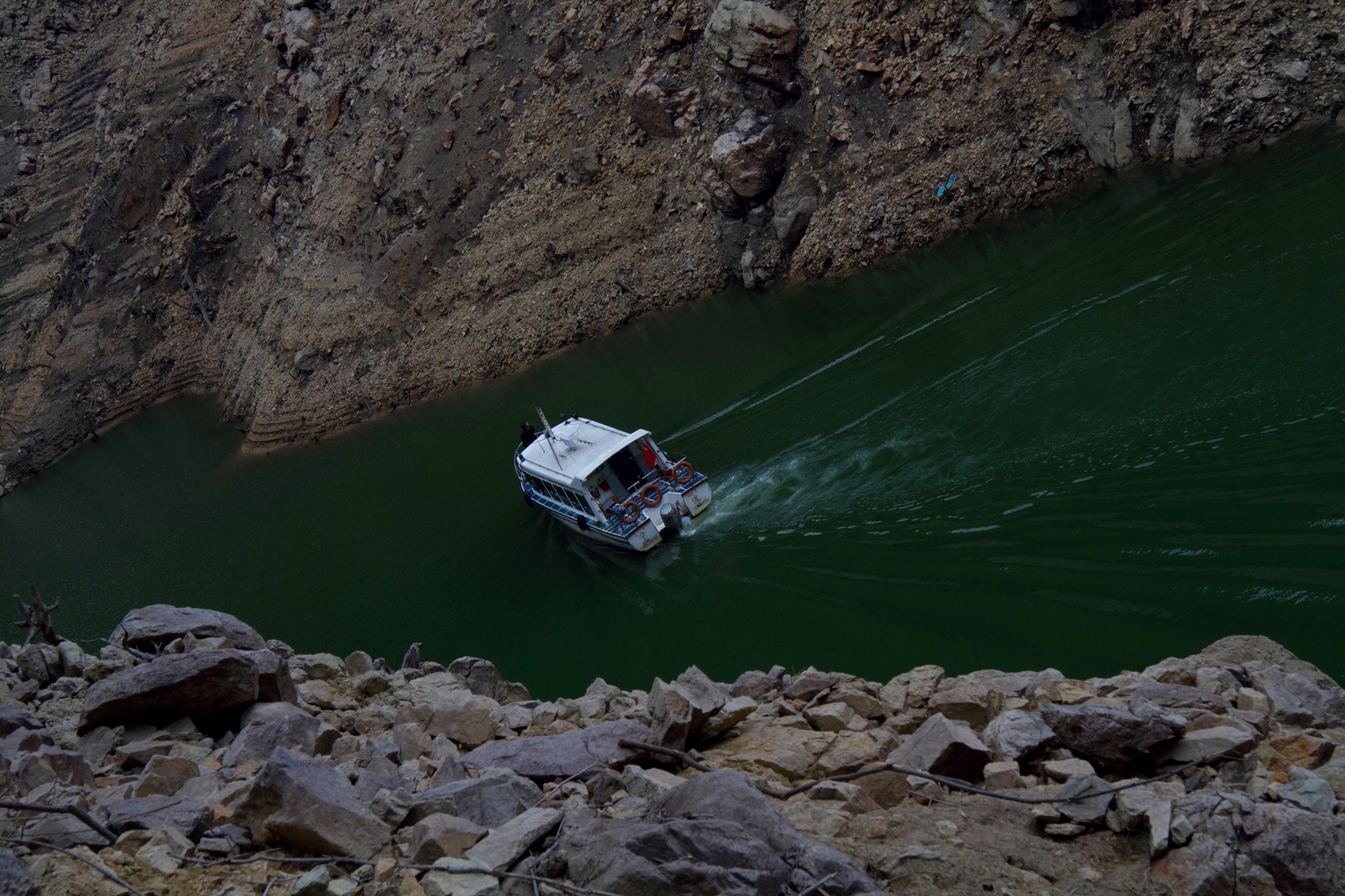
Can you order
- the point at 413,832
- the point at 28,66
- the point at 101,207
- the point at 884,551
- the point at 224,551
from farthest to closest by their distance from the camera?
the point at 28,66, the point at 101,207, the point at 224,551, the point at 884,551, the point at 413,832

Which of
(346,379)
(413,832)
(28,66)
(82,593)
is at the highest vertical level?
(28,66)

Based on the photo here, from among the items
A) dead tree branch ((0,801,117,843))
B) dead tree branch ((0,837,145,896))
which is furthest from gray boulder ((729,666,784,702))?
dead tree branch ((0,837,145,896))

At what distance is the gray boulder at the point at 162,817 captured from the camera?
279 inches

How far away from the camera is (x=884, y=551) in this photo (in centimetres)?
1705

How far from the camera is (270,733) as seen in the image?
9.99 meters

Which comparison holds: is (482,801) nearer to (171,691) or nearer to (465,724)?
(465,724)

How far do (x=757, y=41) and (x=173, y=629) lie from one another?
1265 inches

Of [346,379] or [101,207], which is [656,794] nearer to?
[346,379]

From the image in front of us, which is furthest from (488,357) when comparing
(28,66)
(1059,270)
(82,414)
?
(28,66)

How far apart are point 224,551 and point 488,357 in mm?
13650

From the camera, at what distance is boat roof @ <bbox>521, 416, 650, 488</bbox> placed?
21.5 m

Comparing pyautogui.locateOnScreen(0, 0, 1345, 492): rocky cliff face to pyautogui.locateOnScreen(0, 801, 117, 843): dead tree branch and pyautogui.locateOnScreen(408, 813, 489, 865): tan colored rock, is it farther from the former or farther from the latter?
pyautogui.locateOnScreen(0, 801, 117, 843): dead tree branch

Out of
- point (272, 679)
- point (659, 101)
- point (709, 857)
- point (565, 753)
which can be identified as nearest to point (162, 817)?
point (565, 753)

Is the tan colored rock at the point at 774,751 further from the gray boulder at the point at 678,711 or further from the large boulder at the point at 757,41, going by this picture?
the large boulder at the point at 757,41
